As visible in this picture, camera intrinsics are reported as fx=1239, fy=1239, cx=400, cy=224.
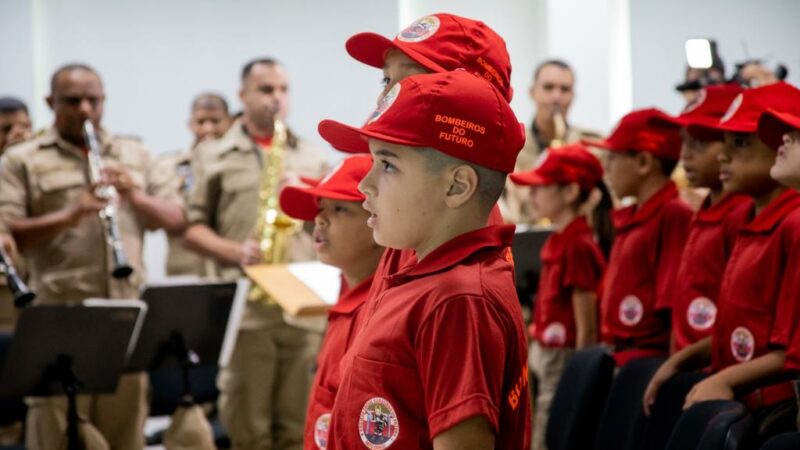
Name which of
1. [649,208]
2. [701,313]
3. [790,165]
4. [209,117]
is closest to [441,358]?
[790,165]

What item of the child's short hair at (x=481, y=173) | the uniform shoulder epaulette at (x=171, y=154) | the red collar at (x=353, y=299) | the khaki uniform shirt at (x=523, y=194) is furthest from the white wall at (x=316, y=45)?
the child's short hair at (x=481, y=173)

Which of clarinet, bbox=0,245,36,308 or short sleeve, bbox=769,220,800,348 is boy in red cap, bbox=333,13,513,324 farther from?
clarinet, bbox=0,245,36,308

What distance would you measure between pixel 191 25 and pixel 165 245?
58.1 inches

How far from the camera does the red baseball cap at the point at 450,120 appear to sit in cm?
165

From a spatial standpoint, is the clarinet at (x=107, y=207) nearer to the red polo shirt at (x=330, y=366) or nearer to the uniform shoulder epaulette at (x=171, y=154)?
the red polo shirt at (x=330, y=366)

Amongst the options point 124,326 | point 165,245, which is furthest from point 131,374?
point 165,245

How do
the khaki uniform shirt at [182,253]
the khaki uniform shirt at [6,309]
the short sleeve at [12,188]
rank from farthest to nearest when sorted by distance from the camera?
1. the khaki uniform shirt at [182,253]
2. the khaki uniform shirt at [6,309]
3. the short sleeve at [12,188]

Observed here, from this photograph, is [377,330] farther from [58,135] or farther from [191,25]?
[191,25]

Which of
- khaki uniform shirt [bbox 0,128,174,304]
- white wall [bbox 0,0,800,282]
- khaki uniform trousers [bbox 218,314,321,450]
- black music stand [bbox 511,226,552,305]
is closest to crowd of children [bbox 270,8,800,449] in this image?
black music stand [bbox 511,226,552,305]

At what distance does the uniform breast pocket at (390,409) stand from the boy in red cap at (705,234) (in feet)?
5.54

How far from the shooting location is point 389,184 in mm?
1696

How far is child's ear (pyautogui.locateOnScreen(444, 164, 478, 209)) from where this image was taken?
1.68 meters

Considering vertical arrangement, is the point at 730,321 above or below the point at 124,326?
above

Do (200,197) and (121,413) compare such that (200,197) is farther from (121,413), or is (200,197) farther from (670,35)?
(670,35)
